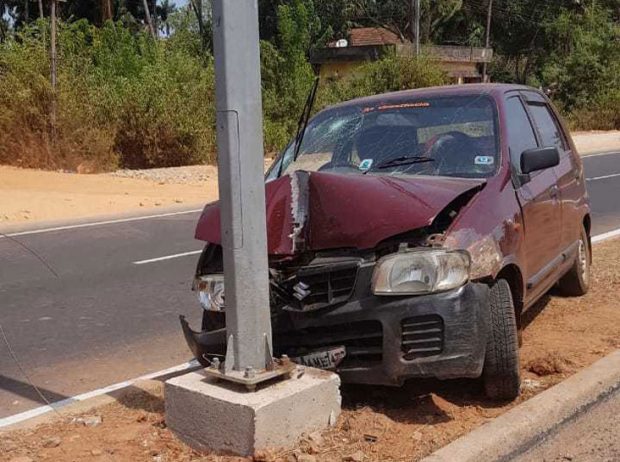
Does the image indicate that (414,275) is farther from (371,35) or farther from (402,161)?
(371,35)

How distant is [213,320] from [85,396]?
1.17 metres

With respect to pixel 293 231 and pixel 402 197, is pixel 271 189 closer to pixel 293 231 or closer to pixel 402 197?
pixel 293 231

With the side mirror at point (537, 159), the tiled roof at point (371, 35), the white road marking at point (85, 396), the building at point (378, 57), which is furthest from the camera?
the tiled roof at point (371, 35)

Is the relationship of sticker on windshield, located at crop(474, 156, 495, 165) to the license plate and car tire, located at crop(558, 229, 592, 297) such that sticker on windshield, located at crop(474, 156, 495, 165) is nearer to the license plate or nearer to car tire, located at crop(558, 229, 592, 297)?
the license plate

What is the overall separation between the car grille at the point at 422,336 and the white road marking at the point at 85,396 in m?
2.08

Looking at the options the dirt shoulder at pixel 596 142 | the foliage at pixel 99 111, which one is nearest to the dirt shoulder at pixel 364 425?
the foliage at pixel 99 111

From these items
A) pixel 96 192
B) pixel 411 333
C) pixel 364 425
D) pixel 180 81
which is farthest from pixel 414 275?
pixel 180 81

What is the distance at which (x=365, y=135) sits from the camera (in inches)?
222

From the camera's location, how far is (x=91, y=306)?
763cm

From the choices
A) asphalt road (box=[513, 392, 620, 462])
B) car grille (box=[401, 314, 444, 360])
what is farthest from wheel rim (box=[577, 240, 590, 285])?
car grille (box=[401, 314, 444, 360])

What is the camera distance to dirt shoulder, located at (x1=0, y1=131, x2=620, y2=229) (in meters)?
A: 15.3

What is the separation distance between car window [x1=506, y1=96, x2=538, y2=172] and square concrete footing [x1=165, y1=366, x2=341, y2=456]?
2.12m

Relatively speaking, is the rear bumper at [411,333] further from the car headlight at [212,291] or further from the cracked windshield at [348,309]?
the car headlight at [212,291]

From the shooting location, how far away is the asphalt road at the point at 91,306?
5652 mm
